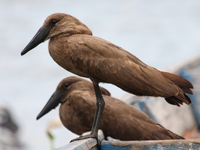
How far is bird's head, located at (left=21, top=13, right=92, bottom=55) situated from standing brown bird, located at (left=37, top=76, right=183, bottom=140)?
3.67ft

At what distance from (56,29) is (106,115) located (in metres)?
1.20

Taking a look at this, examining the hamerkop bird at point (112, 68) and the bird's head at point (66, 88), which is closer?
the hamerkop bird at point (112, 68)

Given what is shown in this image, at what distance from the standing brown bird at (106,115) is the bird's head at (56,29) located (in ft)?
3.67

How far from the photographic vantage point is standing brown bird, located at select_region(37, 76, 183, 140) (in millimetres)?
4469

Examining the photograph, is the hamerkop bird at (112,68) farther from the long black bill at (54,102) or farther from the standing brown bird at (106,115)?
the long black bill at (54,102)

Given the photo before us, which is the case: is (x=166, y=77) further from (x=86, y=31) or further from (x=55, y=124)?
(x=55, y=124)

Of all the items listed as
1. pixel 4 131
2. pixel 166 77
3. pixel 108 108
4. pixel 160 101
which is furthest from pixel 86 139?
pixel 4 131

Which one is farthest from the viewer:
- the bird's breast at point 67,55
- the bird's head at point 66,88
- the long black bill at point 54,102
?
the long black bill at point 54,102

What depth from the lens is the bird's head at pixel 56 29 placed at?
3729 mm

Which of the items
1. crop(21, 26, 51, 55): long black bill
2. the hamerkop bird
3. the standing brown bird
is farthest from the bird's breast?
the standing brown bird

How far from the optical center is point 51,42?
372cm


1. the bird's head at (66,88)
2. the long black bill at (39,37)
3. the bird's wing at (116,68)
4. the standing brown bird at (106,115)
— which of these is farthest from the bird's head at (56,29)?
the bird's head at (66,88)

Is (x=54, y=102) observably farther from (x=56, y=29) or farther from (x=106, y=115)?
(x=56, y=29)

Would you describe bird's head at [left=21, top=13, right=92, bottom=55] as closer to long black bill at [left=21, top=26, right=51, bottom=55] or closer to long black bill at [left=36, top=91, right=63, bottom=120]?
long black bill at [left=21, top=26, right=51, bottom=55]
